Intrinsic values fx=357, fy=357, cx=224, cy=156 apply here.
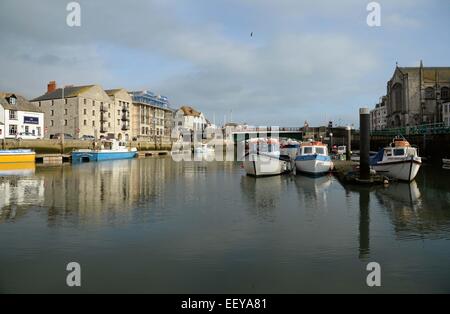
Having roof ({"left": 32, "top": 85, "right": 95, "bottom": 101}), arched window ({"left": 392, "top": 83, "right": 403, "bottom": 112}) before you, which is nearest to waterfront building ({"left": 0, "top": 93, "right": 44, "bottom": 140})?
roof ({"left": 32, "top": 85, "right": 95, "bottom": 101})

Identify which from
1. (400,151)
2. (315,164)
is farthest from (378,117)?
(400,151)

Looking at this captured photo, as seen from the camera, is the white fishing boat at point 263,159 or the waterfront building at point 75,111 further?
the waterfront building at point 75,111

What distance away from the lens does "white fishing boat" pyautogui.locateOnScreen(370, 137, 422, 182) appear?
2964 cm

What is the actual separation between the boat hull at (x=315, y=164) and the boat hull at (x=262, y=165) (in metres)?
2.51

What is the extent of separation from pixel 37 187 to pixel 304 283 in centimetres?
2529

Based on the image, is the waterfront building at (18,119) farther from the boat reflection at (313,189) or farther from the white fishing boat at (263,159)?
the boat reflection at (313,189)

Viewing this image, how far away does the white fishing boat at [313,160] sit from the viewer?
1364 inches

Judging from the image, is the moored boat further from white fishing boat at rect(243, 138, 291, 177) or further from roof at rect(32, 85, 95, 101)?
white fishing boat at rect(243, 138, 291, 177)

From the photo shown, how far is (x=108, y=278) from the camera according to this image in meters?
9.85

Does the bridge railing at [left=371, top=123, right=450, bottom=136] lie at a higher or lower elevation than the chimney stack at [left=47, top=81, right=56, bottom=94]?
lower

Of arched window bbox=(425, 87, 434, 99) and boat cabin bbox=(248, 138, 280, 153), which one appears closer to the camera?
boat cabin bbox=(248, 138, 280, 153)

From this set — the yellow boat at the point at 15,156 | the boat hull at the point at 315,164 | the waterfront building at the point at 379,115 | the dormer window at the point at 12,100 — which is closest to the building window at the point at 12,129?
the dormer window at the point at 12,100

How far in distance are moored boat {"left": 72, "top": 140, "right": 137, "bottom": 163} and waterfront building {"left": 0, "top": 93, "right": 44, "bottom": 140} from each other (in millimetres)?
12777
